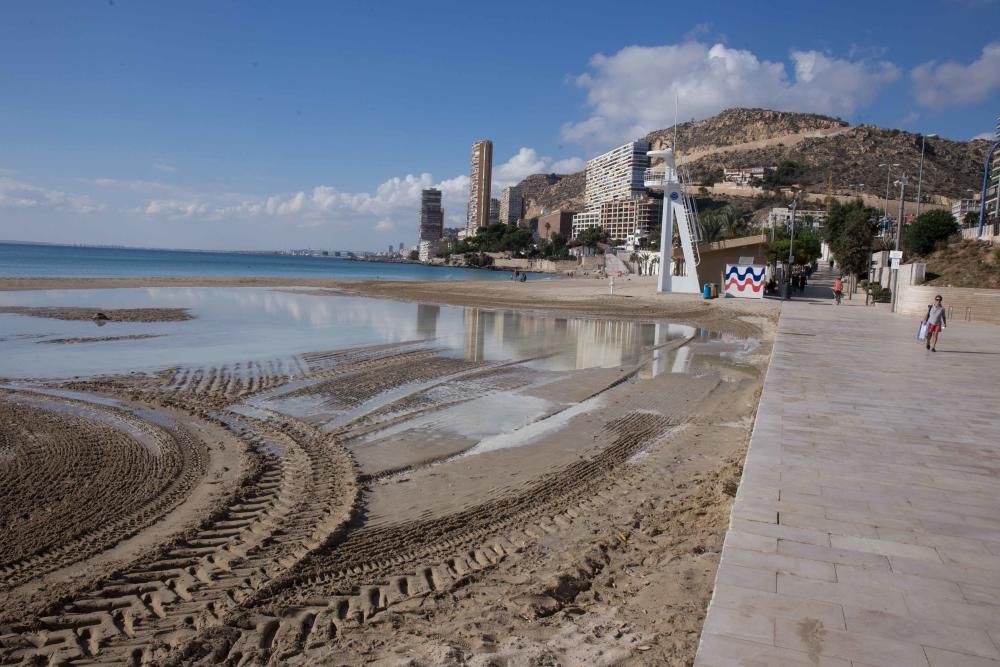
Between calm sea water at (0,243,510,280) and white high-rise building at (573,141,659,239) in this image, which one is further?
white high-rise building at (573,141,659,239)

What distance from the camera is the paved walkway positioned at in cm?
288

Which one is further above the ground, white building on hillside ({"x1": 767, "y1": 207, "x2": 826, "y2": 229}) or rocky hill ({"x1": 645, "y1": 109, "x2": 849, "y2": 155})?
rocky hill ({"x1": 645, "y1": 109, "x2": 849, "y2": 155})

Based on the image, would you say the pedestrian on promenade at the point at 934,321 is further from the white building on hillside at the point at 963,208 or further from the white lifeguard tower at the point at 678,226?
the white building on hillside at the point at 963,208

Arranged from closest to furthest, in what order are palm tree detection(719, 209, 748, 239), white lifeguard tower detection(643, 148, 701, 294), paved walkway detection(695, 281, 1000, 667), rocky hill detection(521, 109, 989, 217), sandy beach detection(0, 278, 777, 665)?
paved walkway detection(695, 281, 1000, 667) < sandy beach detection(0, 278, 777, 665) < white lifeguard tower detection(643, 148, 701, 294) < palm tree detection(719, 209, 748, 239) < rocky hill detection(521, 109, 989, 217)

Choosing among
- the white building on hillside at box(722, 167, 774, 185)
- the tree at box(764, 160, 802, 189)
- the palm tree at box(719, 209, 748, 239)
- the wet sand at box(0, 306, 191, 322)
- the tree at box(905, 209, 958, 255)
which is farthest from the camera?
the white building on hillside at box(722, 167, 774, 185)

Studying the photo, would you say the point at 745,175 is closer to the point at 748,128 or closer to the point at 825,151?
the point at 825,151

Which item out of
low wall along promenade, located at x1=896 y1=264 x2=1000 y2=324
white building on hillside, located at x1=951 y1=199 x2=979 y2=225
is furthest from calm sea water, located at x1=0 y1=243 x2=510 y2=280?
white building on hillside, located at x1=951 y1=199 x2=979 y2=225

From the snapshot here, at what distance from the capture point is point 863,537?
406cm

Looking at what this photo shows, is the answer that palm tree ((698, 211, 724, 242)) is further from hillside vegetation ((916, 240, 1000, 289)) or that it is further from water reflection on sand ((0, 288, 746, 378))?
water reflection on sand ((0, 288, 746, 378))

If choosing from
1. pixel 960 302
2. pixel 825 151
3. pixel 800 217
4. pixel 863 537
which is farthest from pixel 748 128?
pixel 863 537

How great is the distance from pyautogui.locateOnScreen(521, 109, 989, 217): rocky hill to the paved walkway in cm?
12301

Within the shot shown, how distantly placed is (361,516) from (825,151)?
6385 inches

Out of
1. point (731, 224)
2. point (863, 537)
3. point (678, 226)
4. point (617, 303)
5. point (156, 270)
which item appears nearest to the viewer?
point (863, 537)

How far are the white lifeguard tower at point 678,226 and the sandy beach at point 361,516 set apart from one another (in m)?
27.0
